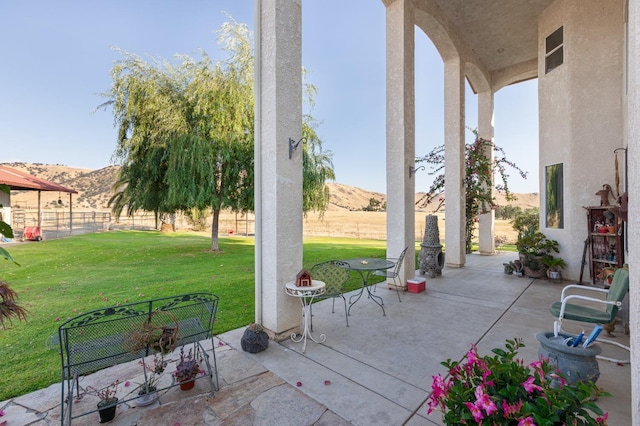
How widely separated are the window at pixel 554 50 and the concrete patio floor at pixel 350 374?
5.51 metres

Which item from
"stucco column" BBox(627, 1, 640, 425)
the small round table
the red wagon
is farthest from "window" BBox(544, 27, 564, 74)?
the red wagon

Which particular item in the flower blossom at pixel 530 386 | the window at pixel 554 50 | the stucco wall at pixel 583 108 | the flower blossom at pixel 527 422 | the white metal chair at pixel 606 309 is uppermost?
the window at pixel 554 50

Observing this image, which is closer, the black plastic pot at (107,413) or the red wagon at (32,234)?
the black plastic pot at (107,413)

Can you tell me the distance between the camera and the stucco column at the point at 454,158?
22.8 ft

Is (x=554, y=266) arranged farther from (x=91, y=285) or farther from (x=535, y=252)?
(x=91, y=285)

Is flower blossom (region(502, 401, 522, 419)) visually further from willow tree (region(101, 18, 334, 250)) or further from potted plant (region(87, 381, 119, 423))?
willow tree (region(101, 18, 334, 250))

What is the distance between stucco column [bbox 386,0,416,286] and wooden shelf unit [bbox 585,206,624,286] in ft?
11.1

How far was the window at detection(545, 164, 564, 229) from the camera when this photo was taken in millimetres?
6031

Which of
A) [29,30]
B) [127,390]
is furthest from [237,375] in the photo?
[29,30]

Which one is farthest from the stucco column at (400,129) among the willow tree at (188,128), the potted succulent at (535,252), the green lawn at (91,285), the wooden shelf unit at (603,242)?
the willow tree at (188,128)

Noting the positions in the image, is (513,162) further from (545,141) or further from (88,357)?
(88,357)

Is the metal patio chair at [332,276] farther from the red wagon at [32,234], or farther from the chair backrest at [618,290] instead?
the red wagon at [32,234]

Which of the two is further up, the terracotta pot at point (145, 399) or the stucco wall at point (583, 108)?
the stucco wall at point (583, 108)

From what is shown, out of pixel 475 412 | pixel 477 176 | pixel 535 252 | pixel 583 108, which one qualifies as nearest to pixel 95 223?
pixel 477 176
